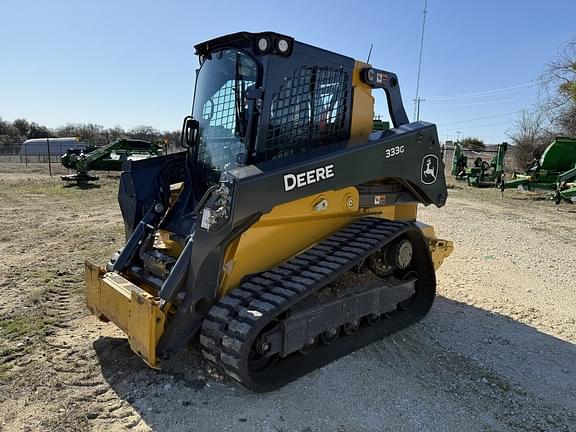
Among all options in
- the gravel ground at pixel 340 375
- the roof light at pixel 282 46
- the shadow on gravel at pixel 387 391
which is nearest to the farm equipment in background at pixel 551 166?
the gravel ground at pixel 340 375

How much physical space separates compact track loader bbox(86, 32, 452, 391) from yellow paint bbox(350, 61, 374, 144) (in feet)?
0.04

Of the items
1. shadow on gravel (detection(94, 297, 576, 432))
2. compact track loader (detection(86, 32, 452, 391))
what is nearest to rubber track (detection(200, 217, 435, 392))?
compact track loader (detection(86, 32, 452, 391))

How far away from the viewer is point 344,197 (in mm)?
4004

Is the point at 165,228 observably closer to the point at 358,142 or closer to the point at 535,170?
the point at 358,142

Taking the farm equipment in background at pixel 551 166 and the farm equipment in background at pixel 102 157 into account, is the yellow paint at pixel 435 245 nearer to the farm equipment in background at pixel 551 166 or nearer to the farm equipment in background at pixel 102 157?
the farm equipment in background at pixel 551 166

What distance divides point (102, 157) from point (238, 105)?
17230 millimetres

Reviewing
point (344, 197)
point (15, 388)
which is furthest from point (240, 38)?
point (15, 388)

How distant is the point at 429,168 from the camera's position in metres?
4.53

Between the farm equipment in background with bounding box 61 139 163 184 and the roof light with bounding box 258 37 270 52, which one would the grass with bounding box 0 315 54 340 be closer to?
the roof light with bounding box 258 37 270 52

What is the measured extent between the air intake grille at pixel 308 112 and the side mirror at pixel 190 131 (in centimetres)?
100

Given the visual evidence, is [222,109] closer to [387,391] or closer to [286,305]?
[286,305]

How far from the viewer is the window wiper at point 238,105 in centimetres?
374

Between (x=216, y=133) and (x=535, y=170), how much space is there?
15.2 metres

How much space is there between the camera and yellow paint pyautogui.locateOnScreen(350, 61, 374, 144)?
13.7 feet
